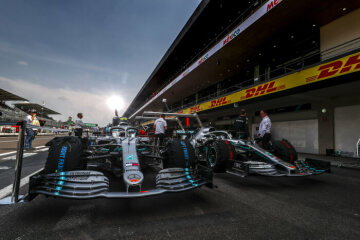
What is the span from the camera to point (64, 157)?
236cm

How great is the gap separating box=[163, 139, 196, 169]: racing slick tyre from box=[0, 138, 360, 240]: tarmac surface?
44 centimetres

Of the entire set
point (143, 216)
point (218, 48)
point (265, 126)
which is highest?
point (218, 48)

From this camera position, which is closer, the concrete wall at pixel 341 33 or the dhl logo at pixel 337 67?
the dhl logo at pixel 337 67

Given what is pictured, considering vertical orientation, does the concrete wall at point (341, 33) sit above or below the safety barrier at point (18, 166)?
above

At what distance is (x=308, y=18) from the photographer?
8734 mm

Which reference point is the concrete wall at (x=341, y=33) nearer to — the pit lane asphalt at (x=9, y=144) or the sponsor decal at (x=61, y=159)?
the sponsor decal at (x=61, y=159)

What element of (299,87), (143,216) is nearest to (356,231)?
(143,216)

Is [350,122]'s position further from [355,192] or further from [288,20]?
[355,192]

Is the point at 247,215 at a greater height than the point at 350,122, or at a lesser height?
lesser

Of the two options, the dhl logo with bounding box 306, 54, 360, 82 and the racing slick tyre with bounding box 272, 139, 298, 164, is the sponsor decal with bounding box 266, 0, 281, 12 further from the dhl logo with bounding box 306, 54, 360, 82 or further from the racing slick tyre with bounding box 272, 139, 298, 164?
the racing slick tyre with bounding box 272, 139, 298, 164

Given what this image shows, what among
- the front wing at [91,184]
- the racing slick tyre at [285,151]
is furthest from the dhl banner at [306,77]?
the front wing at [91,184]

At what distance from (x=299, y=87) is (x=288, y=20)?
149 inches

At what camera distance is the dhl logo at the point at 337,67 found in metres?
5.71

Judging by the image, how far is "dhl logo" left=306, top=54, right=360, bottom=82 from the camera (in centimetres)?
571
